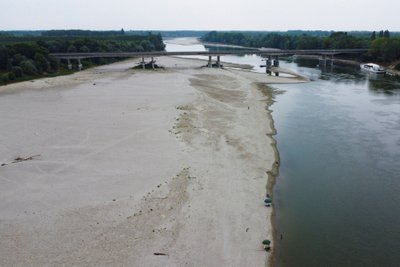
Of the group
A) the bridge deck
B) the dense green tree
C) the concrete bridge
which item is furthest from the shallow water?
the dense green tree

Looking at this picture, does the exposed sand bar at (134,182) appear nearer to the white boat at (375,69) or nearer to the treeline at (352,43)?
the white boat at (375,69)

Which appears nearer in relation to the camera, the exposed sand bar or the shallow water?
the exposed sand bar

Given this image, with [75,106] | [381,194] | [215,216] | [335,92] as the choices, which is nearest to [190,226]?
[215,216]

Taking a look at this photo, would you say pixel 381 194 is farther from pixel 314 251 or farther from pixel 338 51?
pixel 338 51

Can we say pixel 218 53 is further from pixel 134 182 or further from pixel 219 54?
pixel 134 182

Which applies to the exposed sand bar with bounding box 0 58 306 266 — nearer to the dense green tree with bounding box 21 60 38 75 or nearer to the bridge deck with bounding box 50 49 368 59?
the dense green tree with bounding box 21 60 38 75

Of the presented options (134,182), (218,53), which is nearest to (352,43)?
(218,53)

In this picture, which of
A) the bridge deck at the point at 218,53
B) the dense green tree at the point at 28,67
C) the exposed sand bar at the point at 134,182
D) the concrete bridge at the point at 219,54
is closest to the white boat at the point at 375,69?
the concrete bridge at the point at 219,54

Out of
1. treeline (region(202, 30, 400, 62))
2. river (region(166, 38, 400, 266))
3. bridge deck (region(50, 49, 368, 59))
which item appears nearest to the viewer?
river (region(166, 38, 400, 266))
